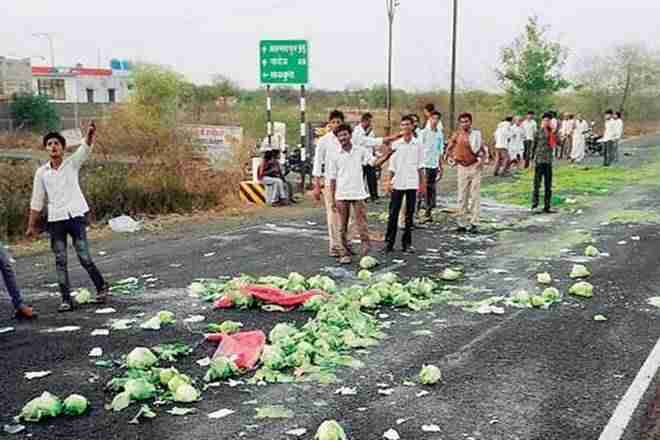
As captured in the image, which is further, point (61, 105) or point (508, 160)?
point (61, 105)

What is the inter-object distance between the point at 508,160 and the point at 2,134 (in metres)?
31.8

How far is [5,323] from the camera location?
7266 mm

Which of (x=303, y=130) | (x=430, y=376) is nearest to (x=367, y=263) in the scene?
(x=430, y=376)

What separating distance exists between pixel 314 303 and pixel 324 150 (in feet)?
10.9

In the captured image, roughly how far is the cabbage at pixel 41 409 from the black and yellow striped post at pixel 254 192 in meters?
12.2

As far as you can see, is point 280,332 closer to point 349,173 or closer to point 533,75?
point 349,173

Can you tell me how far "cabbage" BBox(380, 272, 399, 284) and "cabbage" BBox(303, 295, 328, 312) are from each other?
1180mm

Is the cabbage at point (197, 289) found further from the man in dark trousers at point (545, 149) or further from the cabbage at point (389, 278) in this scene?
the man in dark trousers at point (545, 149)

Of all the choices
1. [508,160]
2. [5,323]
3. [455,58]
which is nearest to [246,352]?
[5,323]

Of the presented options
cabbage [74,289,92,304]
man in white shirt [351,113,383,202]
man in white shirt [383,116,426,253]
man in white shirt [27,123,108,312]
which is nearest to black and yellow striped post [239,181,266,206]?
man in white shirt [351,113,383,202]

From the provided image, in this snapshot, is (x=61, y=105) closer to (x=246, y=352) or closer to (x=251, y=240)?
(x=251, y=240)

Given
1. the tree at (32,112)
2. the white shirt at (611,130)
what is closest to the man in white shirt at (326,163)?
the white shirt at (611,130)

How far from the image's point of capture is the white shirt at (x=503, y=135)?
2228 centimetres

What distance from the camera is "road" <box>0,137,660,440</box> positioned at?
473 centimetres
